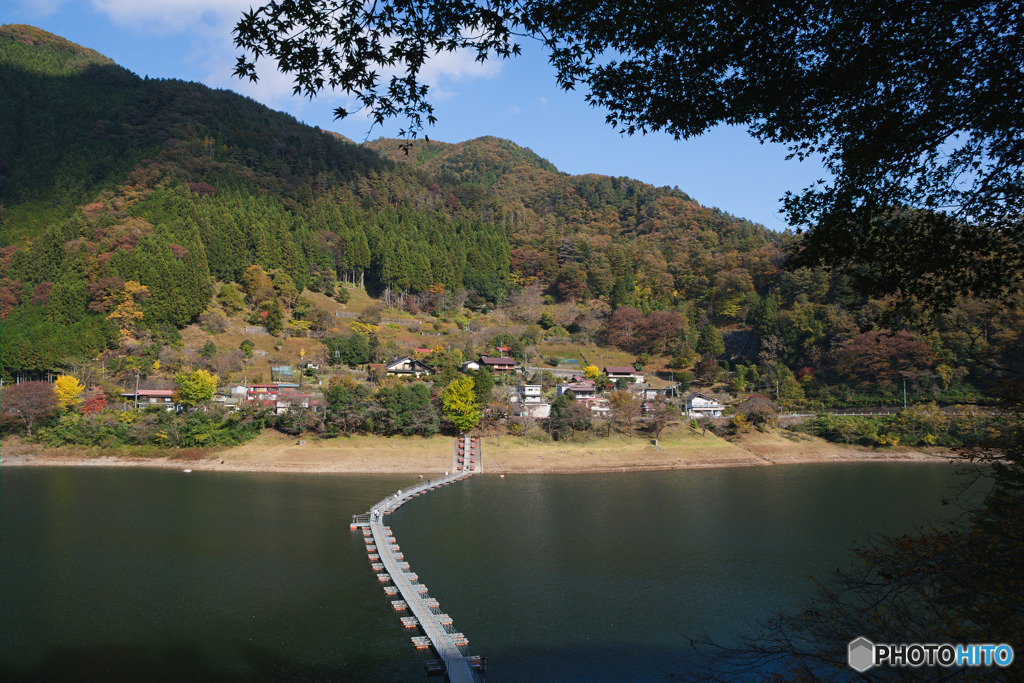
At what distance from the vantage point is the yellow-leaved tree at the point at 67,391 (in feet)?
86.0

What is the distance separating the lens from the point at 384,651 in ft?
31.1

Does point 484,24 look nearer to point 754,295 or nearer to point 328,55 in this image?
point 328,55

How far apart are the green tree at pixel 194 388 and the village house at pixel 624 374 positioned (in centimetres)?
2195

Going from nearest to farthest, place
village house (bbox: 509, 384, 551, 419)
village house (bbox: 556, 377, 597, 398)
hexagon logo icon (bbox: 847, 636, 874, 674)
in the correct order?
hexagon logo icon (bbox: 847, 636, 874, 674) < village house (bbox: 509, 384, 551, 419) < village house (bbox: 556, 377, 597, 398)

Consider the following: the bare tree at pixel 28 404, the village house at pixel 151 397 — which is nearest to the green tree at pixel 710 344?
the village house at pixel 151 397

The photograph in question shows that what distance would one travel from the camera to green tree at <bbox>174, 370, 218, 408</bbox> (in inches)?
1069

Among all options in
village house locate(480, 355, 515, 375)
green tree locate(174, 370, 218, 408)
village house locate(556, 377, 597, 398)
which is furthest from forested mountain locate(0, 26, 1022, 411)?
village house locate(556, 377, 597, 398)

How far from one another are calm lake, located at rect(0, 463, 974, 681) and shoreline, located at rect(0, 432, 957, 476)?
8.40ft

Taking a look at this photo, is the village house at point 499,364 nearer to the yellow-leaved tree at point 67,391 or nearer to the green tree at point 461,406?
the green tree at point 461,406

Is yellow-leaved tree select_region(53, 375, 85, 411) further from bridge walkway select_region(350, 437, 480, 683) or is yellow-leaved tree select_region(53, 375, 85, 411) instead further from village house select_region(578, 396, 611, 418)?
village house select_region(578, 396, 611, 418)

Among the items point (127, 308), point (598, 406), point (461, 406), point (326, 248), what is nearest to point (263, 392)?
point (127, 308)

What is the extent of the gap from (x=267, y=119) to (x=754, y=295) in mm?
53307

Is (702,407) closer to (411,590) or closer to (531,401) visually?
(531,401)

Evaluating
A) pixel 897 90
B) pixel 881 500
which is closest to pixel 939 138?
pixel 897 90
